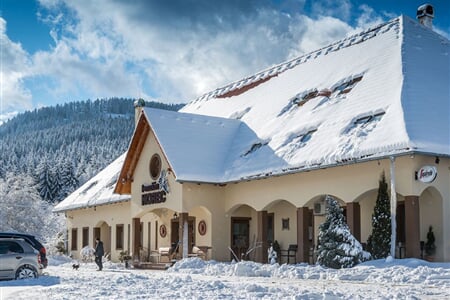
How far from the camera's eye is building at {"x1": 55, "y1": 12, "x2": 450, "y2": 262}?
2048cm

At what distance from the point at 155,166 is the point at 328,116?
8938mm

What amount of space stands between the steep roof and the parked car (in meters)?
8.22

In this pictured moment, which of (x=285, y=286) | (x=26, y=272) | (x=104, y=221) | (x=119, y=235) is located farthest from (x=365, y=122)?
(x=104, y=221)

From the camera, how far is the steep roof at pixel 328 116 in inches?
829

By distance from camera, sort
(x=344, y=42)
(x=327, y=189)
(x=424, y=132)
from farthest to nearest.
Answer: (x=344, y=42) < (x=327, y=189) < (x=424, y=132)

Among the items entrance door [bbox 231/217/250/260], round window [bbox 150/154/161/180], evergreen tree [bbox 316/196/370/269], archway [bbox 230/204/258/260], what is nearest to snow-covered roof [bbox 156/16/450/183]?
round window [bbox 150/154/161/180]

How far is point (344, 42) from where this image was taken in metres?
30.9

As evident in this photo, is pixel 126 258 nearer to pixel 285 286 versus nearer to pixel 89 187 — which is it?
pixel 89 187

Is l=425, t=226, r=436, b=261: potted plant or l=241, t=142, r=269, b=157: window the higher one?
l=241, t=142, r=269, b=157: window

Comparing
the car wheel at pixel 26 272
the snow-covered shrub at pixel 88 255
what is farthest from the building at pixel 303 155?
the car wheel at pixel 26 272

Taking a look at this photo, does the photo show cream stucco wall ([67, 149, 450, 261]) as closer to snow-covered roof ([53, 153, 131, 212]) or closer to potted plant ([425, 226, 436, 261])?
potted plant ([425, 226, 436, 261])

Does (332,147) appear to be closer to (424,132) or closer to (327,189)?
(327,189)

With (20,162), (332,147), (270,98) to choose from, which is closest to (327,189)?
(332,147)

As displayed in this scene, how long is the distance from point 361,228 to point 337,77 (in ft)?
23.6
